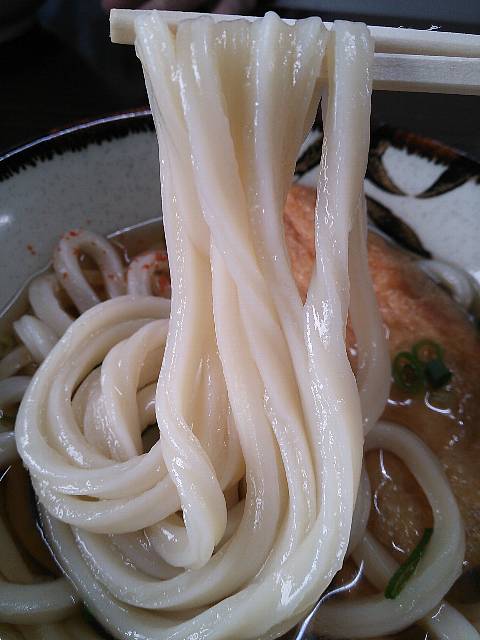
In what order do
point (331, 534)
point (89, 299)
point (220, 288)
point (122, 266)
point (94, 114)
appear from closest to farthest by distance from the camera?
point (331, 534), point (220, 288), point (89, 299), point (122, 266), point (94, 114)

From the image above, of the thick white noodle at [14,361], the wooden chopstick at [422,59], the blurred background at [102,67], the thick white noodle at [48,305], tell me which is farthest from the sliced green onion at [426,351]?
the blurred background at [102,67]

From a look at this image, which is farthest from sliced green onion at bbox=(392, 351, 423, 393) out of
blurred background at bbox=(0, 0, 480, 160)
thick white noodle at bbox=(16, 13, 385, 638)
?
blurred background at bbox=(0, 0, 480, 160)

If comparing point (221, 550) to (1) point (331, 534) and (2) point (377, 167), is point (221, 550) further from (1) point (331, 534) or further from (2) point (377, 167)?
(2) point (377, 167)

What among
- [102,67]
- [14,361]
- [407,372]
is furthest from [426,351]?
[102,67]

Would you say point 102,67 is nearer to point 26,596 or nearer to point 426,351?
point 426,351

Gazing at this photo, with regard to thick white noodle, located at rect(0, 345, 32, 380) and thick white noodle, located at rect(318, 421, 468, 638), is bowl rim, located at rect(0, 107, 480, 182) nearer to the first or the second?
thick white noodle, located at rect(0, 345, 32, 380)

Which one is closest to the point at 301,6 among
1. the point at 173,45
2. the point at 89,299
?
the point at 89,299
